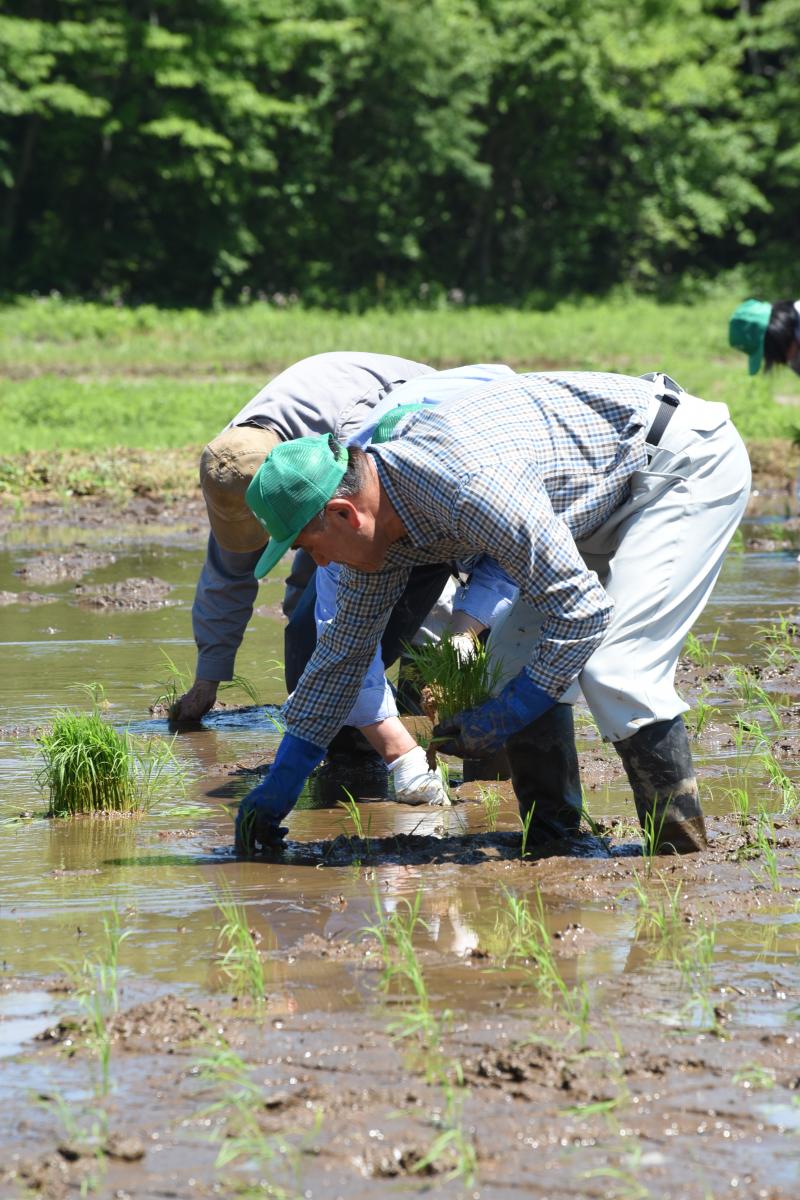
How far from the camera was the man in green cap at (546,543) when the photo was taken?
388cm

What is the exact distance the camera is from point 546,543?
12.7 feet

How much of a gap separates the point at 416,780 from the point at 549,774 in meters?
0.60

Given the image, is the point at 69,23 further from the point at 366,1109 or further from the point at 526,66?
the point at 366,1109

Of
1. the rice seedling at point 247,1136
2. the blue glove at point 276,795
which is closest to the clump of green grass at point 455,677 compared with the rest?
the blue glove at point 276,795

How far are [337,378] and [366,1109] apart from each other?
3057mm

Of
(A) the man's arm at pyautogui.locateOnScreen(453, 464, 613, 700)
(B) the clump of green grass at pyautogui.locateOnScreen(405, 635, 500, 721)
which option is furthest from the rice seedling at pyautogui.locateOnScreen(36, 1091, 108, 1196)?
(B) the clump of green grass at pyautogui.locateOnScreen(405, 635, 500, 721)

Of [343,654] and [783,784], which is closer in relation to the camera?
[343,654]

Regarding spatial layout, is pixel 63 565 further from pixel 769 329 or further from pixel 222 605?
pixel 769 329

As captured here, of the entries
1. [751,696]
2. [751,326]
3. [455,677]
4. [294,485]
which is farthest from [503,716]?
[751,326]

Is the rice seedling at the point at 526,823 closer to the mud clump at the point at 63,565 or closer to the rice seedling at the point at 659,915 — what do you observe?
the rice seedling at the point at 659,915

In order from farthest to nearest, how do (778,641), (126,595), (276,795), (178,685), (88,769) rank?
(126,595)
(778,641)
(178,685)
(88,769)
(276,795)

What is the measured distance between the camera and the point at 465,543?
407cm

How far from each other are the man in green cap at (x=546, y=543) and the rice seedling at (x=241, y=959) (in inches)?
27.6

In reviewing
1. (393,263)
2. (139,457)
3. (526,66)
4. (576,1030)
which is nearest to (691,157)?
(526,66)
